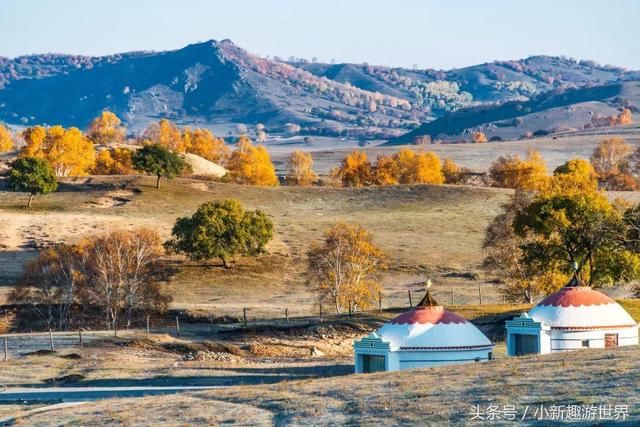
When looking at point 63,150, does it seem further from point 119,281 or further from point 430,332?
point 430,332

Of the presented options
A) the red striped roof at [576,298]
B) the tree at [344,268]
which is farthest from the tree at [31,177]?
the red striped roof at [576,298]

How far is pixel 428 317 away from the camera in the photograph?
207 ft

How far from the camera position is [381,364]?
61.7m

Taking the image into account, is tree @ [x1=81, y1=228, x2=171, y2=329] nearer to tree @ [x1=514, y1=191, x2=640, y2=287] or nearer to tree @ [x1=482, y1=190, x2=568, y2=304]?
tree @ [x1=482, y1=190, x2=568, y2=304]

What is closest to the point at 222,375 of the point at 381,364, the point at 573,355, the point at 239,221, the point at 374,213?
the point at 381,364

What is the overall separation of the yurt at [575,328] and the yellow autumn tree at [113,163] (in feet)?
427

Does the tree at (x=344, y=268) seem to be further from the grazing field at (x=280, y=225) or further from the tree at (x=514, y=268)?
the tree at (x=514, y=268)

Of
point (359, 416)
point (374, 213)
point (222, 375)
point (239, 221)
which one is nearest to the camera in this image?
point (359, 416)

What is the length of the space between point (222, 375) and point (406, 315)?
30.9 feet

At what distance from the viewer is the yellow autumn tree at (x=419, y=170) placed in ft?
618

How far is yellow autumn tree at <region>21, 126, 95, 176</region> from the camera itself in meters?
185

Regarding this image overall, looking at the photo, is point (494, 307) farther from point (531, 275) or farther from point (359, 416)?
point (359, 416)

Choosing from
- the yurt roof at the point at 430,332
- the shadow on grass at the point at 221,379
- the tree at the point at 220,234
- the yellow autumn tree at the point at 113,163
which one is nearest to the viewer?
the yurt roof at the point at 430,332

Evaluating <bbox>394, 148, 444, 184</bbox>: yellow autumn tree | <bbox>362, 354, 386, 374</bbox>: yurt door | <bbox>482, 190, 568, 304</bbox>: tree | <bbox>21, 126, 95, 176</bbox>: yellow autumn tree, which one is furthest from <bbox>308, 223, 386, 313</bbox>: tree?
<bbox>21, 126, 95, 176</bbox>: yellow autumn tree
